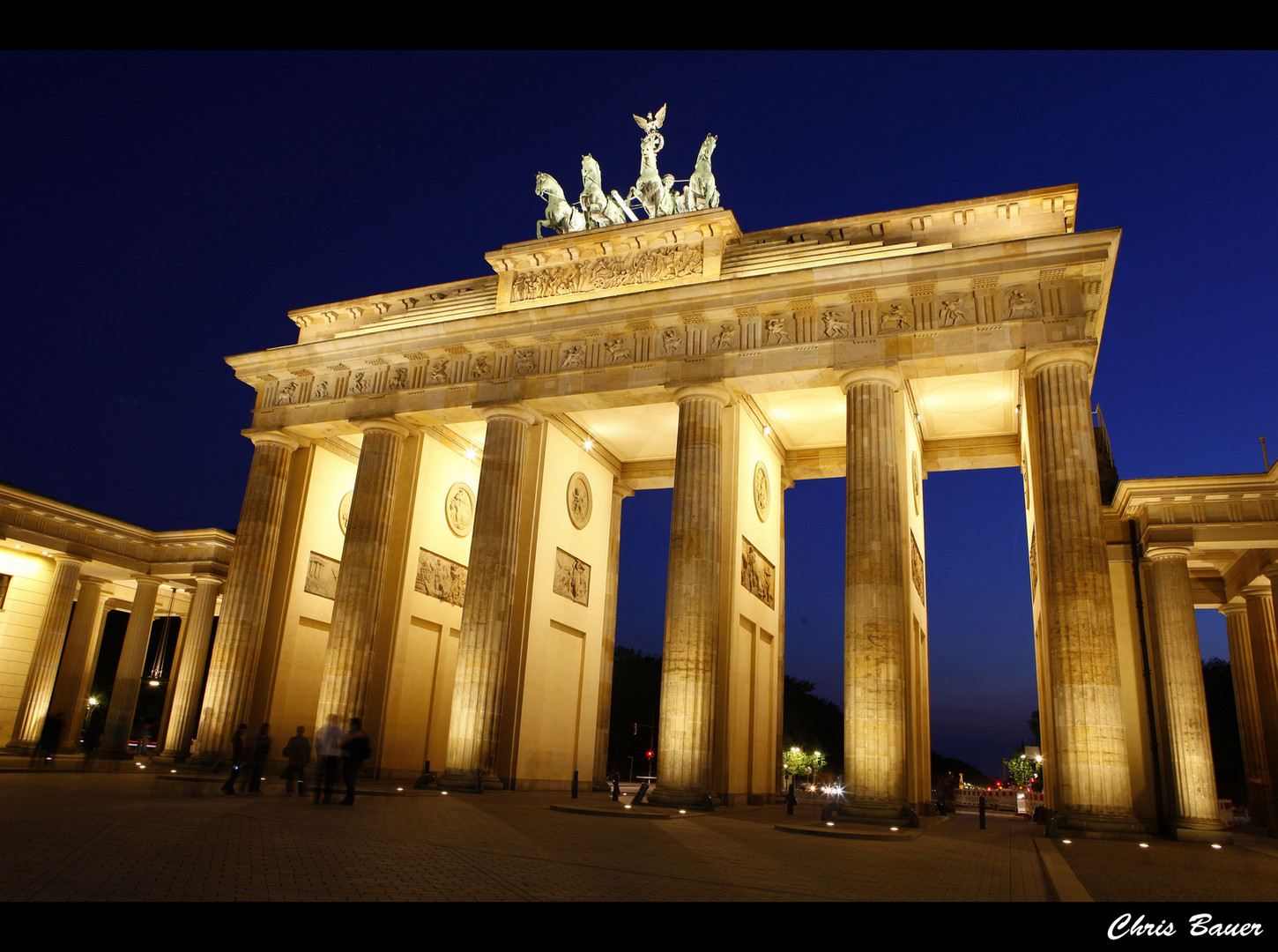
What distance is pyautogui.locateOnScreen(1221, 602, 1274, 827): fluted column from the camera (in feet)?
80.6

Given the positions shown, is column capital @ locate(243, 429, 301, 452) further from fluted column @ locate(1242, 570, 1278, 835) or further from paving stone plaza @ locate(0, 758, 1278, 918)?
fluted column @ locate(1242, 570, 1278, 835)

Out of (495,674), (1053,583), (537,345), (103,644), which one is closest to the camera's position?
(1053,583)

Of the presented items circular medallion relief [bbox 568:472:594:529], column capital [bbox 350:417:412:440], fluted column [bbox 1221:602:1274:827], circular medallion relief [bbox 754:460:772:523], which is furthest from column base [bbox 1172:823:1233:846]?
column capital [bbox 350:417:412:440]

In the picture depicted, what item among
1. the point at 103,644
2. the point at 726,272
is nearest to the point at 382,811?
the point at 726,272

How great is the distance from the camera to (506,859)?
9945 millimetres

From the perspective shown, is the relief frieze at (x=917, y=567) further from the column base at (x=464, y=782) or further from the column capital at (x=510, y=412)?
the column base at (x=464, y=782)

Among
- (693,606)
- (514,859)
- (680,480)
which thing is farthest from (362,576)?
(514,859)

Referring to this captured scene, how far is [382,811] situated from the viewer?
15.5 metres

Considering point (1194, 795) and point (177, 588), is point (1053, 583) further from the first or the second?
point (177, 588)

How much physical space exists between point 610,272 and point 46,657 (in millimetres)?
29019

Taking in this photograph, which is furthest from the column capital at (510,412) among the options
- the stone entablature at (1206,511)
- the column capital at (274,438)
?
the stone entablature at (1206,511)

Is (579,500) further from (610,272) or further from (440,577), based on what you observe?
(610,272)

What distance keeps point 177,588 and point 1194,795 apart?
42.5m

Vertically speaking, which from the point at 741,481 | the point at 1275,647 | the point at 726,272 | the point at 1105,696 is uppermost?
the point at 726,272
